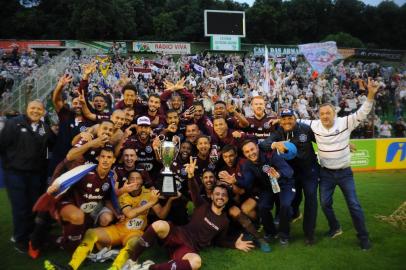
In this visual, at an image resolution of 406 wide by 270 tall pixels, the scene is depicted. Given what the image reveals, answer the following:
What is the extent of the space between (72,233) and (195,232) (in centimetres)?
176

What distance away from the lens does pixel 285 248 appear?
597cm

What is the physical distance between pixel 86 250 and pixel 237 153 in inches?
116

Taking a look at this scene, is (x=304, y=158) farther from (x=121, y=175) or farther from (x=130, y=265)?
(x=130, y=265)

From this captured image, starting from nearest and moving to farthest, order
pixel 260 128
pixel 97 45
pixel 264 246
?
1. pixel 264 246
2. pixel 260 128
3. pixel 97 45

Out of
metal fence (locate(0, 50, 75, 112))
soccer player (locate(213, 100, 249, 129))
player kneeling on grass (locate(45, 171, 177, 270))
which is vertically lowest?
player kneeling on grass (locate(45, 171, 177, 270))

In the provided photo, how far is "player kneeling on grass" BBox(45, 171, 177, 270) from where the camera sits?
5.18 m

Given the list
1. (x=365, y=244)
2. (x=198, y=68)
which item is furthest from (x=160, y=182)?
(x=198, y=68)

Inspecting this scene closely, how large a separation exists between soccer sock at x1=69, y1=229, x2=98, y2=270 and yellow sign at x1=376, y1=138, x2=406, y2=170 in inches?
486

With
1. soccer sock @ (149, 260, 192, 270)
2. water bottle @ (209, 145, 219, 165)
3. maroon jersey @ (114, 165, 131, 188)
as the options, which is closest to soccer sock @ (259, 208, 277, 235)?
water bottle @ (209, 145, 219, 165)

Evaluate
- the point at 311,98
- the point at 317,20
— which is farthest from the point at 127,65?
the point at 317,20

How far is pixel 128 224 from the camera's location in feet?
19.2

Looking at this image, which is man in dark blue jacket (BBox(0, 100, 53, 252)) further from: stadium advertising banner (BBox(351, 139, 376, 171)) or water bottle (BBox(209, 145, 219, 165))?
stadium advertising banner (BBox(351, 139, 376, 171))

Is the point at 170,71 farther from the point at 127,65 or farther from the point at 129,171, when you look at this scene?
the point at 129,171

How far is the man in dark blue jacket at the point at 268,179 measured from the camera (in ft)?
19.6
